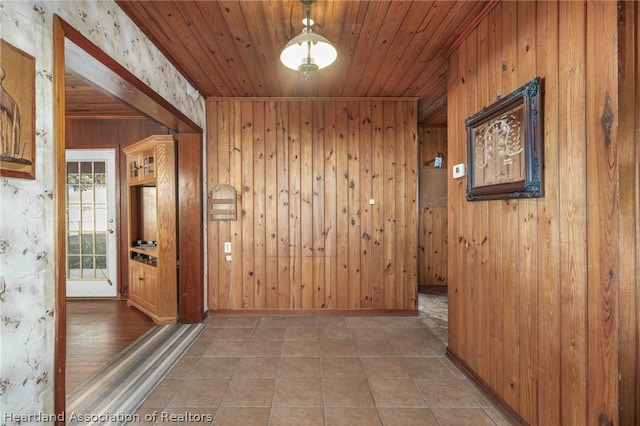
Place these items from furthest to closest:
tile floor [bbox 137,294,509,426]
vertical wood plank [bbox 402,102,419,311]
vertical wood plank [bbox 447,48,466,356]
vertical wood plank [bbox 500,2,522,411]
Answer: vertical wood plank [bbox 402,102,419,311] → vertical wood plank [bbox 447,48,466,356] → tile floor [bbox 137,294,509,426] → vertical wood plank [bbox 500,2,522,411]

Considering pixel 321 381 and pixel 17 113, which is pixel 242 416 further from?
pixel 17 113

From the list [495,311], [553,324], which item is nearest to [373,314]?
[495,311]

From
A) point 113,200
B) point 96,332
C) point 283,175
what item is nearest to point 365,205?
point 283,175

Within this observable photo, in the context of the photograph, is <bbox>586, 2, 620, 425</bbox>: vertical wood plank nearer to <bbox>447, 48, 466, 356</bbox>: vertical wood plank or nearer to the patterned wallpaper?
<bbox>447, 48, 466, 356</bbox>: vertical wood plank

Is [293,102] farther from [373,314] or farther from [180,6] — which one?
[373,314]

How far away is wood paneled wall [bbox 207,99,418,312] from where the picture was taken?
3.63 metres

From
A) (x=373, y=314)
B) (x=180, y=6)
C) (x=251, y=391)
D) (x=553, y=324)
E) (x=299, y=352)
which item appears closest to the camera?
(x=553, y=324)

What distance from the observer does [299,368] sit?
2422mm

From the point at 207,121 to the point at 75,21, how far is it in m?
2.09

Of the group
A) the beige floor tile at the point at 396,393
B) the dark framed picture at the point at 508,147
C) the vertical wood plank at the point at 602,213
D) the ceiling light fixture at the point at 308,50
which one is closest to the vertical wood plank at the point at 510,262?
the dark framed picture at the point at 508,147

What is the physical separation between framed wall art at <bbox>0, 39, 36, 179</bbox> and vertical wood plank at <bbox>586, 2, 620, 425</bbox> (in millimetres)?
2470

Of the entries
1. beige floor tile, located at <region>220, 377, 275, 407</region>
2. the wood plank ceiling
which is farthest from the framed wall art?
beige floor tile, located at <region>220, 377, 275, 407</region>

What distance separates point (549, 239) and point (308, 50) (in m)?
1.87

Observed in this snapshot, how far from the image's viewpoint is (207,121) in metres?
3.64
